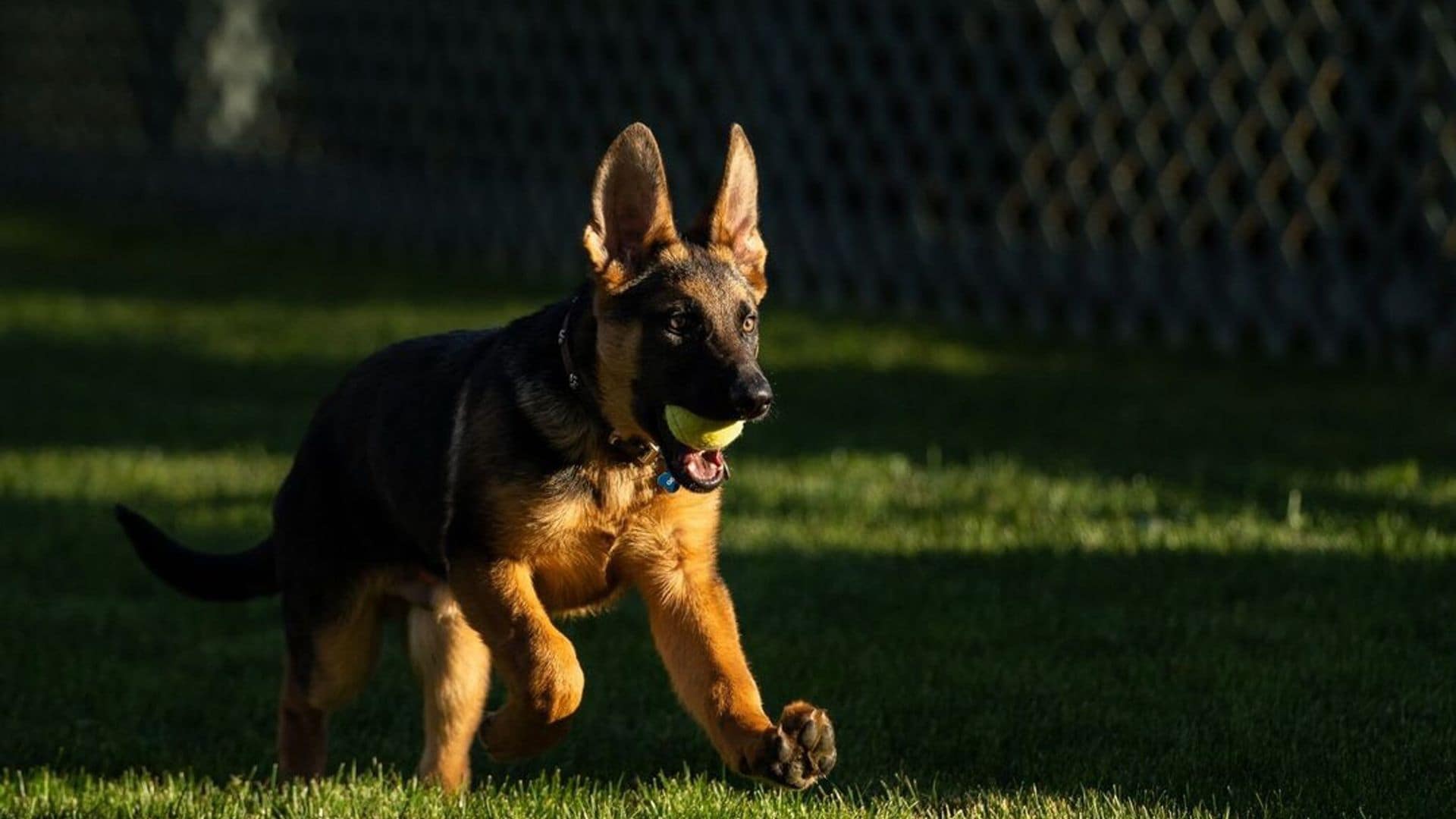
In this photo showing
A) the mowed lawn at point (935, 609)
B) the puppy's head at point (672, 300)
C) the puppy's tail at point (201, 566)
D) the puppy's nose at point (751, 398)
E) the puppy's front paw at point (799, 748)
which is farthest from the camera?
the puppy's tail at point (201, 566)

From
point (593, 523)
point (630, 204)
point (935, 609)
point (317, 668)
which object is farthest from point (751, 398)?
point (935, 609)

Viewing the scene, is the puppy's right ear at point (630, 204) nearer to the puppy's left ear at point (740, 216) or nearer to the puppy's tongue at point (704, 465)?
the puppy's left ear at point (740, 216)

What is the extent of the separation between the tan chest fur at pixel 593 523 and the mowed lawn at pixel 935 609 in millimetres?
442

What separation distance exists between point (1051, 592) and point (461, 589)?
2048 mm

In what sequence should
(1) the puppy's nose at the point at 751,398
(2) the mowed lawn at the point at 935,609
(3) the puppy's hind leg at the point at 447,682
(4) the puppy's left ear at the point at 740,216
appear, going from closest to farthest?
(1) the puppy's nose at the point at 751,398 < (2) the mowed lawn at the point at 935,609 < (4) the puppy's left ear at the point at 740,216 < (3) the puppy's hind leg at the point at 447,682

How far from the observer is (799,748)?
3.62m

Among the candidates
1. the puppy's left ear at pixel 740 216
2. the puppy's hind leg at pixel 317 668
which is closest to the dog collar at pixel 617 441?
the puppy's left ear at pixel 740 216

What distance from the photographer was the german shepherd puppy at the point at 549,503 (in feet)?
12.9

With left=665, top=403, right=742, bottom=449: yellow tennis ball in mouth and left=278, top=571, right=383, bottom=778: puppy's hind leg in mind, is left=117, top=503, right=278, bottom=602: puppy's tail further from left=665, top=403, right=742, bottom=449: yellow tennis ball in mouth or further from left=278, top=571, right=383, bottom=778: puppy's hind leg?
left=665, top=403, right=742, bottom=449: yellow tennis ball in mouth

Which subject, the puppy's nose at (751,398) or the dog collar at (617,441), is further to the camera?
the dog collar at (617,441)

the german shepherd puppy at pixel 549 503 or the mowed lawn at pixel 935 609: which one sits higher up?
the german shepherd puppy at pixel 549 503

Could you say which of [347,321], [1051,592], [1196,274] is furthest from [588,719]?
[347,321]

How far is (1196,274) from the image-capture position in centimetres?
985

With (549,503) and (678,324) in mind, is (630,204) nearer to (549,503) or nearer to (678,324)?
(678,324)
